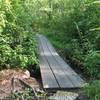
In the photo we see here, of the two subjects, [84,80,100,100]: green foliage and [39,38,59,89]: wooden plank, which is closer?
[84,80,100,100]: green foliage

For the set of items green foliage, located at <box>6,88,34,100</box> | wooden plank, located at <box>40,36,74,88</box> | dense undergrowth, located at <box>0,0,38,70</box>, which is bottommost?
wooden plank, located at <box>40,36,74,88</box>

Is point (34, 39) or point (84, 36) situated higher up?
point (34, 39)

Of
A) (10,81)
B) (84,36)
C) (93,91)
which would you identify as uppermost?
(93,91)

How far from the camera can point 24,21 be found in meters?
11.3

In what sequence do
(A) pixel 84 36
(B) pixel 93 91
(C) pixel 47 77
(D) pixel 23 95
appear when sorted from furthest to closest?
(A) pixel 84 36
(C) pixel 47 77
(D) pixel 23 95
(B) pixel 93 91

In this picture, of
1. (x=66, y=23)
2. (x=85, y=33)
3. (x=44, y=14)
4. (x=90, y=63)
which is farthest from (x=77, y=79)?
(x=44, y=14)

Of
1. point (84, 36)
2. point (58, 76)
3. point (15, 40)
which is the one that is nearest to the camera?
point (58, 76)

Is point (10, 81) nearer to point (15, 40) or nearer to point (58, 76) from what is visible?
point (58, 76)

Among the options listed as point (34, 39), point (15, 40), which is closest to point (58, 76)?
point (15, 40)

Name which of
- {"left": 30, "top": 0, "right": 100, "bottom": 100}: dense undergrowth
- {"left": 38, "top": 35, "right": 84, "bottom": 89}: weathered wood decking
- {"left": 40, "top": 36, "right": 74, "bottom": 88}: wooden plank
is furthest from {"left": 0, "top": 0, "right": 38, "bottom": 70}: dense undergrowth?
{"left": 30, "top": 0, "right": 100, "bottom": 100}: dense undergrowth

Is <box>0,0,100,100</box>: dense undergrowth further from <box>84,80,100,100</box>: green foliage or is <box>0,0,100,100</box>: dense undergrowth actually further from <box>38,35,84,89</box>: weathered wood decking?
<box>38,35,84,89</box>: weathered wood decking

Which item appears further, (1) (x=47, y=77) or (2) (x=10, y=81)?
(1) (x=47, y=77)

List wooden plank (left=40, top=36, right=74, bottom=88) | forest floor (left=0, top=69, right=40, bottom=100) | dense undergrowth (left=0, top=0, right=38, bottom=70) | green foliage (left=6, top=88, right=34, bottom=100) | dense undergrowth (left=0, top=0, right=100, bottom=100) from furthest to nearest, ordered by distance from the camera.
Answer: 1. dense undergrowth (left=0, top=0, right=38, bottom=70)
2. dense undergrowth (left=0, top=0, right=100, bottom=100)
3. wooden plank (left=40, top=36, right=74, bottom=88)
4. forest floor (left=0, top=69, right=40, bottom=100)
5. green foliage (left=6, top=88, right=34, bottom=100)

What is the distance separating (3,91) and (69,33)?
8.28m
